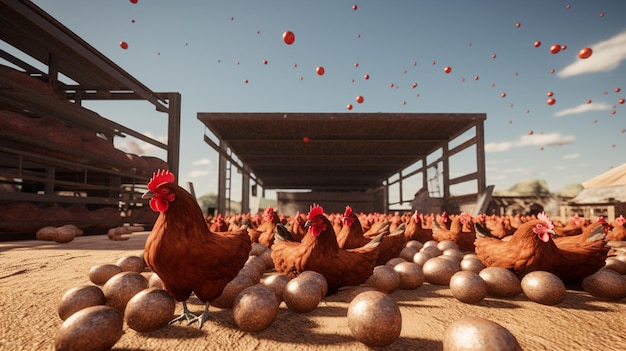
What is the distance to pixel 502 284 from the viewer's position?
3.44m

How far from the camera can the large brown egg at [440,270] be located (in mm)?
4020

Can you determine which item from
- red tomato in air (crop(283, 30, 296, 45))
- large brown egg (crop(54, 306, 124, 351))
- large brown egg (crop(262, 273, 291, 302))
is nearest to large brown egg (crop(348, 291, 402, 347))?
large brown egg (crop(262, 273, 291, 302))

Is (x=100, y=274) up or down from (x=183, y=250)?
down

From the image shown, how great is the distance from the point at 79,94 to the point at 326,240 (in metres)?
13.3

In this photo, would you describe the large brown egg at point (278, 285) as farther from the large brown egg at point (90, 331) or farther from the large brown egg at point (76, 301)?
the large brown egg at point (76, 301)

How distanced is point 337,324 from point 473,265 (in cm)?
285

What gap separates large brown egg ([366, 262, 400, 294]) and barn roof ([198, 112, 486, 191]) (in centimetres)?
1160

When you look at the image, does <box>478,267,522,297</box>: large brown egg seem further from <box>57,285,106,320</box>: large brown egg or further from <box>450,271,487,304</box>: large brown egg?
<box>57,285,106,320</box>: large brown egg

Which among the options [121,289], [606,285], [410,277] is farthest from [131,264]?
[606,285]

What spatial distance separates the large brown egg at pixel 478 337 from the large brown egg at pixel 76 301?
3226mm

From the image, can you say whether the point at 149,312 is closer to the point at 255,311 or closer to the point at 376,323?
the point at 255,311

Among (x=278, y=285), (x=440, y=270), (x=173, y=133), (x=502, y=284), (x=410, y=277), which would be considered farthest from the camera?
(x=173, y=133)

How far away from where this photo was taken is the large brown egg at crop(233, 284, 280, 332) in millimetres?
2435

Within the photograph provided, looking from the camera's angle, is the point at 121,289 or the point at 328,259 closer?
the point at 121,289
